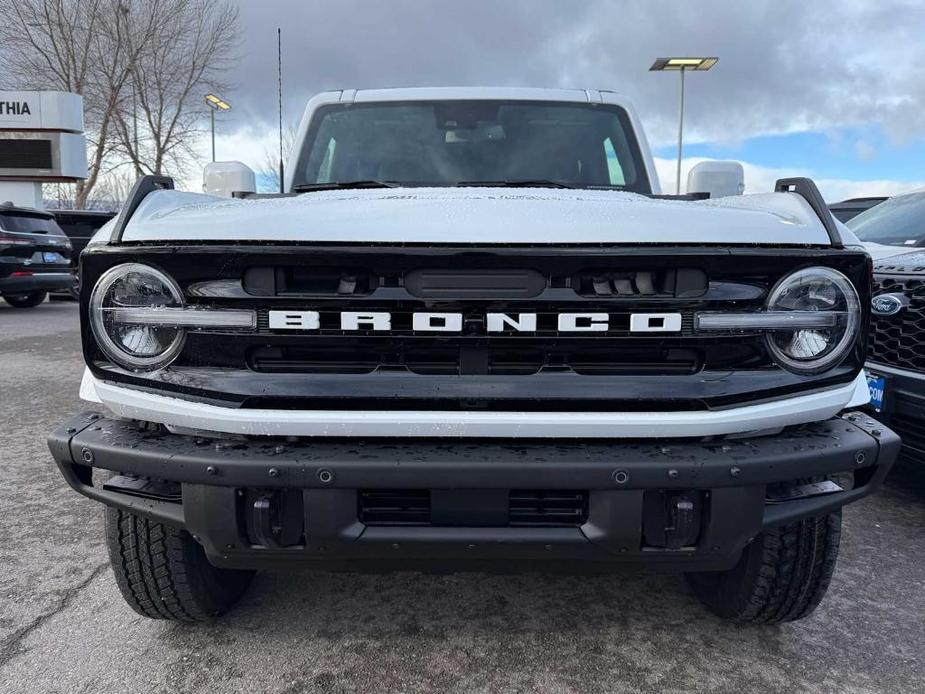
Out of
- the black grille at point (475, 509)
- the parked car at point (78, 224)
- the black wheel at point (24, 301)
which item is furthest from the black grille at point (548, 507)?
the parked car at point (78, 224)

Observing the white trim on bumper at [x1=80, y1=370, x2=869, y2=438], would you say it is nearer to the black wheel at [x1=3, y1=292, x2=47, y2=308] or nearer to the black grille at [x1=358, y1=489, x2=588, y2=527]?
the black grille at [x1=358, y1=489, x2=588, y2=527]

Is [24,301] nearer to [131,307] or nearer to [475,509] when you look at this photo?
[131,307]

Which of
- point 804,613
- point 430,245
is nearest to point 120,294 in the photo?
point 430,245

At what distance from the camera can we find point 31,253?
474 inches

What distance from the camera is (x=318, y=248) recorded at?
173cm

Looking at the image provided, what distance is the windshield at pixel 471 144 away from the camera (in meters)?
3.20

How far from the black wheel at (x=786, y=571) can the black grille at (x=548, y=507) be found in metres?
0.70

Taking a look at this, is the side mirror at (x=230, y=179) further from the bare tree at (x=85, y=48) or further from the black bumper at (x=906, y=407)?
the bare tree at (x=85, y=48)

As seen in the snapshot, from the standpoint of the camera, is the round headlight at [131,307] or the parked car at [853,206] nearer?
the round headlight at [131,307]

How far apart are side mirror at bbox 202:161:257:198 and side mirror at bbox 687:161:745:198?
210 cm

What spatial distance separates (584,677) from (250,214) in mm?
1677

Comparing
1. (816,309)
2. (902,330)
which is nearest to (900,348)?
(902,330)

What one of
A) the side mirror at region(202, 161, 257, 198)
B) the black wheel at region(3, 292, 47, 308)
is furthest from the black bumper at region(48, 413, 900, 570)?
the black wheel at region(3, 292, 47, 308)

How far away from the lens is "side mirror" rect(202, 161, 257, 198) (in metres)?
3.31
